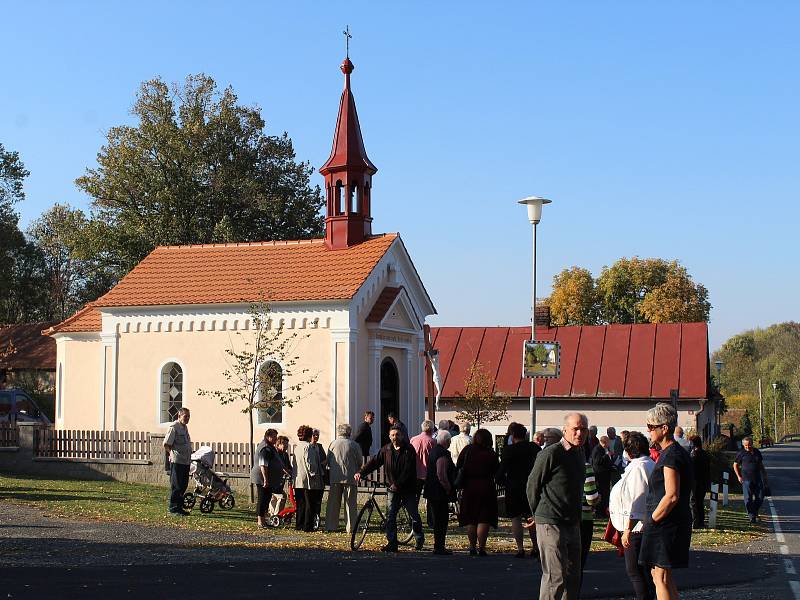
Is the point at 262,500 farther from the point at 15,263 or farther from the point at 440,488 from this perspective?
the point at 15,263

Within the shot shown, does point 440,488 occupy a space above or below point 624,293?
below

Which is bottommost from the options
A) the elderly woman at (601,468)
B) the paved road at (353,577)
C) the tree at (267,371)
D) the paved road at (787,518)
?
the paved road at (787,518)

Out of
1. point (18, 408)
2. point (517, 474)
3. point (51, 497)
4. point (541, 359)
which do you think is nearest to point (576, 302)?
point (18, 408)

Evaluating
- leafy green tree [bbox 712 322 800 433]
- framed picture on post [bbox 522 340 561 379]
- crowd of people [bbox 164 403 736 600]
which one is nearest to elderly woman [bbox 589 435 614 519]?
crowd of people [bbox 164 403 736 600]

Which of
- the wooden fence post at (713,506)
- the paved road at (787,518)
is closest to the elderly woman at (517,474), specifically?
the paved road at (787,518)

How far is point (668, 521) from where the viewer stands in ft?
27.8

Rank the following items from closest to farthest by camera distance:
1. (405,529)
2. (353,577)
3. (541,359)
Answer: (353,577) < (405,529) < (541,359)

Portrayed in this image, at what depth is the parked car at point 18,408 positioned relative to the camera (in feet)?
126

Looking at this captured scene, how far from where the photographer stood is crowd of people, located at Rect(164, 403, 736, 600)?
8.62m

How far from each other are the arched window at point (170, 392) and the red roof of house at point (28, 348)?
29.2 m

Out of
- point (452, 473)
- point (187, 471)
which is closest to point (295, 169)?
point (187, 471)

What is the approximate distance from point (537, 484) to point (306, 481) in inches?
344

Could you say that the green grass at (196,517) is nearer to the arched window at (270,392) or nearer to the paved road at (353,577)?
the paved road at (353,577)

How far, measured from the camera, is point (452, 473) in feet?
50.2
